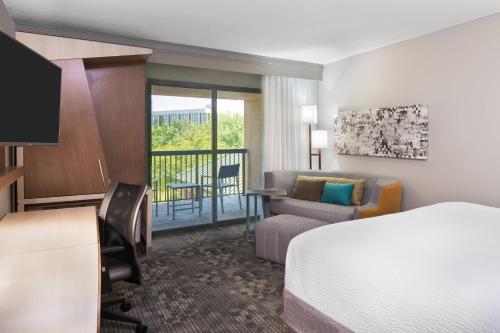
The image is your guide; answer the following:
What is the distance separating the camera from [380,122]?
462 cm

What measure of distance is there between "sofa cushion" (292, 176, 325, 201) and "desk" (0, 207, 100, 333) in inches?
120

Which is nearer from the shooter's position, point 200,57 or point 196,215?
point 200,57

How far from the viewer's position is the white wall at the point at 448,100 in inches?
141

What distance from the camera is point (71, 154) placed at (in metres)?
3.48

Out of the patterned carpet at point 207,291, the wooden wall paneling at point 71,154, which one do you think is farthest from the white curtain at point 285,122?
the wooden wall paneling at point 71,154

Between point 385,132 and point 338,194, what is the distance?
3.27 ft

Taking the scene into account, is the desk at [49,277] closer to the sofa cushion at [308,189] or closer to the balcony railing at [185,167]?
the balcony railing at [185,167]

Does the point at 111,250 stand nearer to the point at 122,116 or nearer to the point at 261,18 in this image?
the point at 122,116

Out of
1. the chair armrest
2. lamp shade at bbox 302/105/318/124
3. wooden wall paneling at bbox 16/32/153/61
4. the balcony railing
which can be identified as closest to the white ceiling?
wooden wall paneling at bbox 16/32/153/61

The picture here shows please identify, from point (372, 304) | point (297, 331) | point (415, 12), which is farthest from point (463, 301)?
point (415, 12)

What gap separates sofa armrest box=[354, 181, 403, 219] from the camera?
13.2 ft

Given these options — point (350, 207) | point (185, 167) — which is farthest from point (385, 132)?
point (185, 167)

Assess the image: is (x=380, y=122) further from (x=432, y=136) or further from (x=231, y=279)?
(x=231, y=279)

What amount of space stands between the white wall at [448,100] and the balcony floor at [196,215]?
2.00 meters
